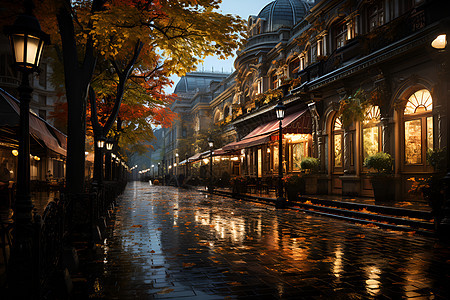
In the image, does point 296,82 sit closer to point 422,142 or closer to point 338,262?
point 422,142

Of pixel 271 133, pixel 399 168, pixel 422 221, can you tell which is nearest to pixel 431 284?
pixel 422 221

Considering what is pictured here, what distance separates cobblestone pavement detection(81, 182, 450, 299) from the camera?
15.1ft

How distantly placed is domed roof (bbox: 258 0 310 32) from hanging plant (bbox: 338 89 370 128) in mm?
15234

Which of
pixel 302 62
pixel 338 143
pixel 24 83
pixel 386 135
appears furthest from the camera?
pixel 302 62

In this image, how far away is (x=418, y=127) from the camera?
45.0 ft

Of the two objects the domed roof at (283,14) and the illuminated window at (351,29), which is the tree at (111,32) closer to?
the illuminated window at (351,29)

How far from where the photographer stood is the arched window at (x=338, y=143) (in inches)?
741

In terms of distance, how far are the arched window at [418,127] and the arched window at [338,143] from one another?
15.1 ft

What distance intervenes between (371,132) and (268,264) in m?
A: 12.5

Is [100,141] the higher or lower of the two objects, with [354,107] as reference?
lower

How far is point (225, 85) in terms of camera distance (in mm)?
51219

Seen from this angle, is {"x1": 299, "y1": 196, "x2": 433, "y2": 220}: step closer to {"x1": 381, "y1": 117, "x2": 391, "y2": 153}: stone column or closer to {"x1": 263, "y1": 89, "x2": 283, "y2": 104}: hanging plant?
{"x1": 381, "y1": 117, "x2": 391, "y2": 153}: stone column

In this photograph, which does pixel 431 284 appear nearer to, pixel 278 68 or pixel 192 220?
pixel 192 220

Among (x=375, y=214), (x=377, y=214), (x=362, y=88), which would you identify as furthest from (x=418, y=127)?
(x=375, y=214)
